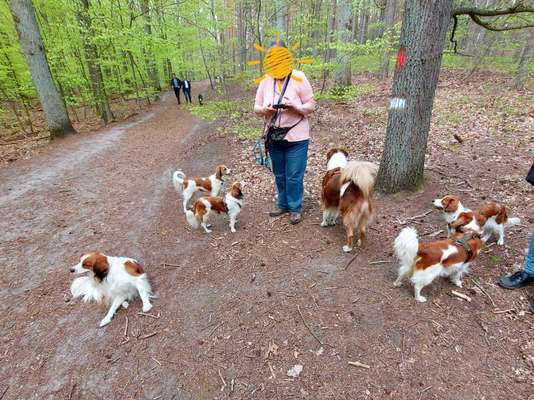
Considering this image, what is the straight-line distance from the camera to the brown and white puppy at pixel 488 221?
3.30 meters

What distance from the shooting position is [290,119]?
380cm

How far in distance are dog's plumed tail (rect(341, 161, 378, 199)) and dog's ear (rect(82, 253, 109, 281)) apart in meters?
3.16

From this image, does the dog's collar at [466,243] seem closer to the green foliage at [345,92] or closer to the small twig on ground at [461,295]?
the small twig on ground at [461,295]

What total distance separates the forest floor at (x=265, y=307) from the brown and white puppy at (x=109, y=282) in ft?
0.47

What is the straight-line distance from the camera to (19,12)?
29.8 ft

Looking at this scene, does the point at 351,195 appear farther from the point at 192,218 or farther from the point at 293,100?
the point at 192,218

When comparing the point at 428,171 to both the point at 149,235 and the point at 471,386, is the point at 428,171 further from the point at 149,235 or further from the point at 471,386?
the point at 149,235

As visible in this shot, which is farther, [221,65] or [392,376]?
[221,65]

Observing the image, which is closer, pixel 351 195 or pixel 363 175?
pixel 363 175

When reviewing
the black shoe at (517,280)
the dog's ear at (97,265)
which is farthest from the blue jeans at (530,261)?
the dog's ear at (97,265)

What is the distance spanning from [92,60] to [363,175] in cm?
1394

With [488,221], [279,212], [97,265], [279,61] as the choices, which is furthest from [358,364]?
[279,61]

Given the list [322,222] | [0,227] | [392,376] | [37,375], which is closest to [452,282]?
[392,376]

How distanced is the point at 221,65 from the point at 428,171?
12721 mm
